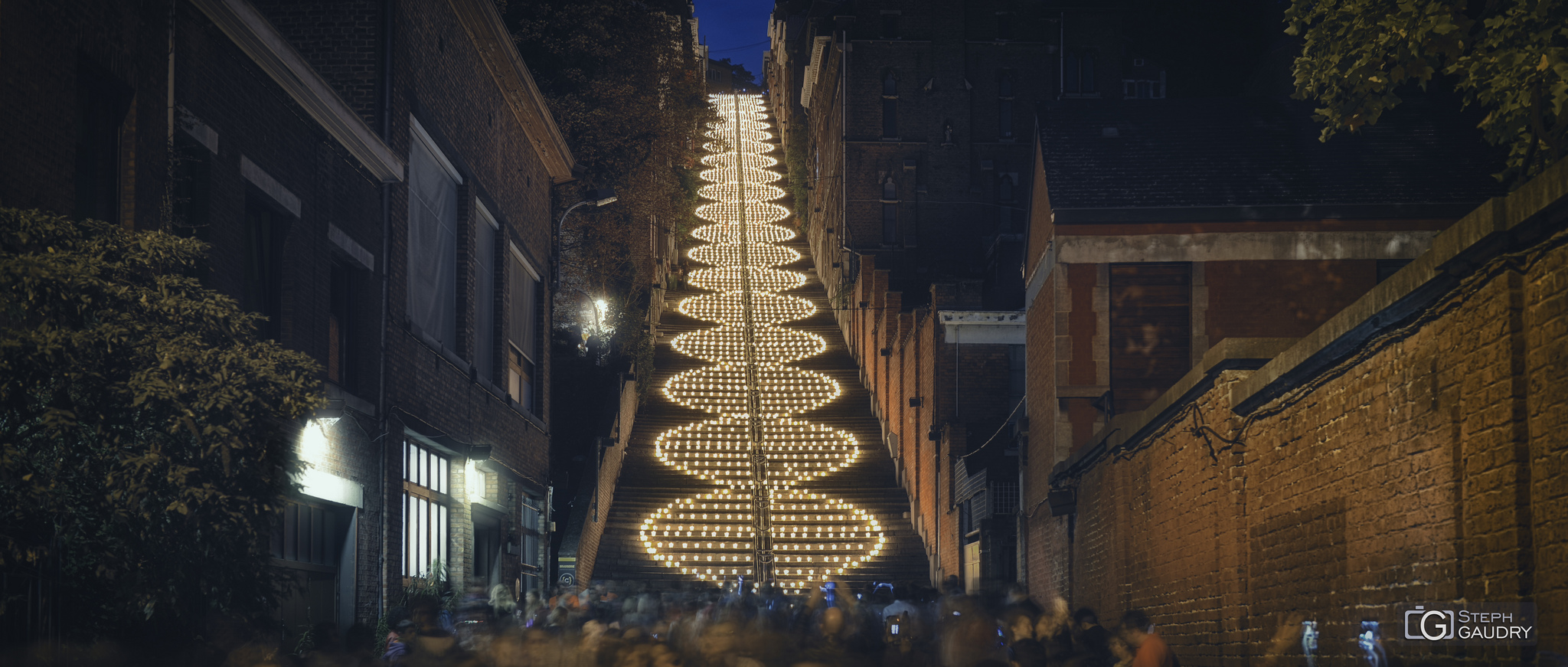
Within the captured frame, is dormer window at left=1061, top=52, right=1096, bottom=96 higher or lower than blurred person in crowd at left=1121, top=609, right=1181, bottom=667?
higher

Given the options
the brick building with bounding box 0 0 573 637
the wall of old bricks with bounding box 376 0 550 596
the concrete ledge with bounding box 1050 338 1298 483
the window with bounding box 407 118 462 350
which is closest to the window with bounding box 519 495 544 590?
the brick building with bounding box 0 0 573 637

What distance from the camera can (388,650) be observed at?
39.4 ft

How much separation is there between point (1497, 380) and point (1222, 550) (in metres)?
5.26

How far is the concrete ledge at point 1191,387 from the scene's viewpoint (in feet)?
38.7

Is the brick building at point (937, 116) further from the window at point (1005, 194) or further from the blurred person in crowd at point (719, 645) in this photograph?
the blurred person in crowd at point (719, 645)

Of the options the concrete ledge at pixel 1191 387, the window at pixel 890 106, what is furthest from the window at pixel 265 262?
the window at pixel 890 106

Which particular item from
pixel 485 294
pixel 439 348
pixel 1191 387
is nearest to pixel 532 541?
pixel 485 294

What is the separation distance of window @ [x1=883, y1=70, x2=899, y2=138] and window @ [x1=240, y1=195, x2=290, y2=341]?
41.9 metres

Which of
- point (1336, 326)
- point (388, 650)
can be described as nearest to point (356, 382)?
point (388, 650)

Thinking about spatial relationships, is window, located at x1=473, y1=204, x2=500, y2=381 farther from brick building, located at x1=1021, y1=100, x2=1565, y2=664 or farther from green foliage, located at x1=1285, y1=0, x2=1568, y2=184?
green foliage, located at x1=1285, y1=0, x2=1568, y2=184

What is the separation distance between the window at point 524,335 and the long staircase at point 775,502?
12.5ft

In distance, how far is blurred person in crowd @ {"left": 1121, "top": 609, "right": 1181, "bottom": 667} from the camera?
9.33 meters

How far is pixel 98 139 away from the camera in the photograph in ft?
36.2

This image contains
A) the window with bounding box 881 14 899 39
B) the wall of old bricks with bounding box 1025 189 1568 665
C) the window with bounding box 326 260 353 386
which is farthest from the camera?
the window with bounding box 881 14 899 39
